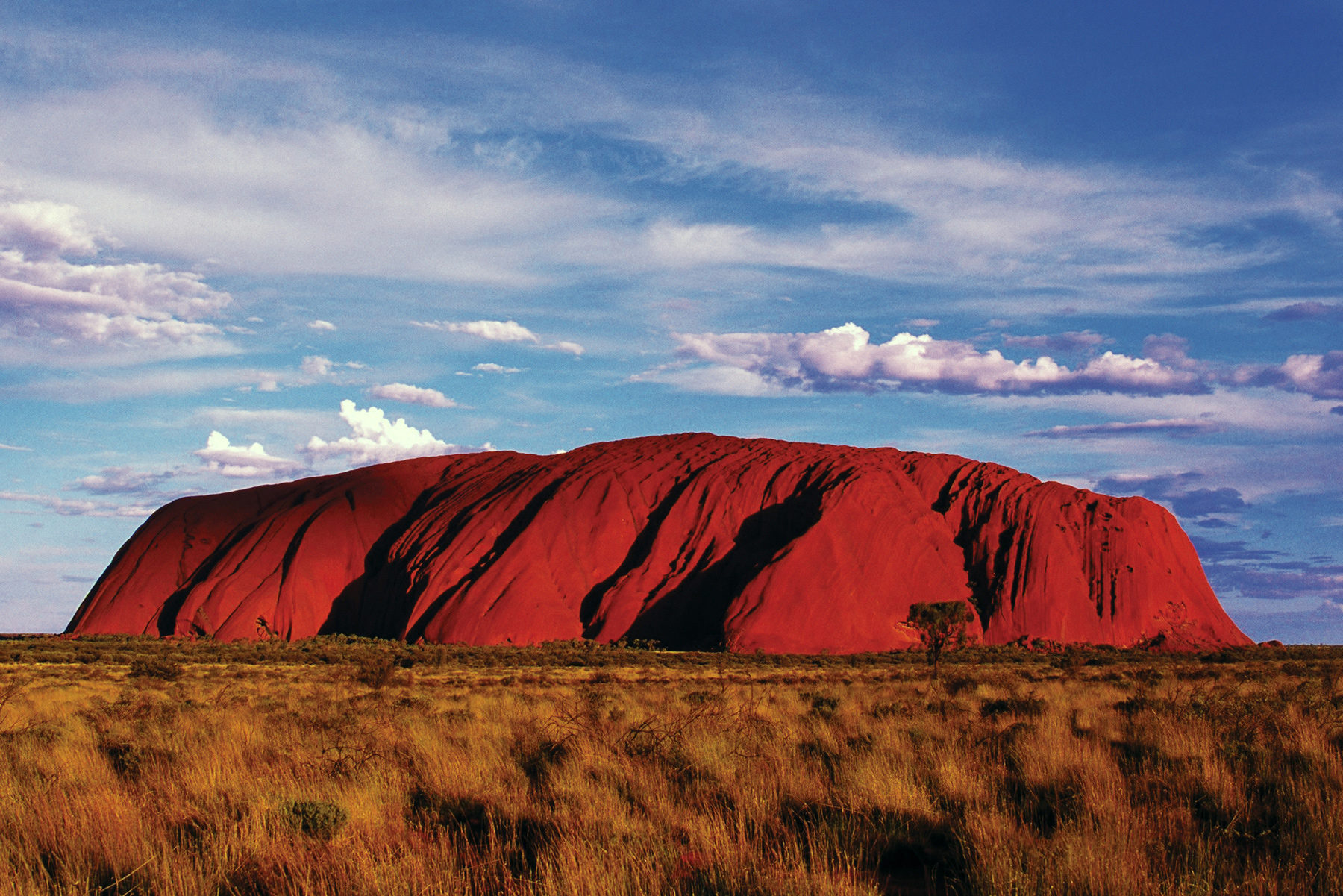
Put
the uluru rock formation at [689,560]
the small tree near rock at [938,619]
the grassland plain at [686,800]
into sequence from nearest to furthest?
the grassland plain at [686,800] → the small tree near rock at [938,619] → the uluru rock formation at [689,560]

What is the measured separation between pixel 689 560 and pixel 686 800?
6288cm

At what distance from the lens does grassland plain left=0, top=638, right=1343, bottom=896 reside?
224 inches

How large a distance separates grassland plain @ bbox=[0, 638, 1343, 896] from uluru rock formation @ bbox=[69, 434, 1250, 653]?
4745cm

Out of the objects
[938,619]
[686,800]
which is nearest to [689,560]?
[938,619]

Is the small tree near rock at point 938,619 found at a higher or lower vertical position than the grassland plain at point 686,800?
lower

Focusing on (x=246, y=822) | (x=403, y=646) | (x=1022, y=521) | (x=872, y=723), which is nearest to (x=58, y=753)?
(x=246, y=822)

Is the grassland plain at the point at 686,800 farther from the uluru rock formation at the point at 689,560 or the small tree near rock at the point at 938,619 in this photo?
the uluru rock formation at the point at 689,560

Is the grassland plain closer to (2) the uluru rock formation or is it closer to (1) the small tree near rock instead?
(1) the small tree near rock

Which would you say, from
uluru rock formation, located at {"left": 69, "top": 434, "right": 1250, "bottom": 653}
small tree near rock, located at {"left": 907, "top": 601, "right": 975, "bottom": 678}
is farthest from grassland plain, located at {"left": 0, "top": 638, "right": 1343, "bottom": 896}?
uluru rock formation, located at {"left": 69, "top": 434, "right": 1250, "bottom": 653}

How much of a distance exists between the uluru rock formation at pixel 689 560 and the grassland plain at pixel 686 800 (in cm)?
4745

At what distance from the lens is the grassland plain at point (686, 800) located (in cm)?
570

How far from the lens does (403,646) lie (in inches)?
2430

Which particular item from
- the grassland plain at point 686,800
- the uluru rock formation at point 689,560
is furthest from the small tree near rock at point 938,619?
the grassland plain at point 686,800

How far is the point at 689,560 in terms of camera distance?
70500mm
